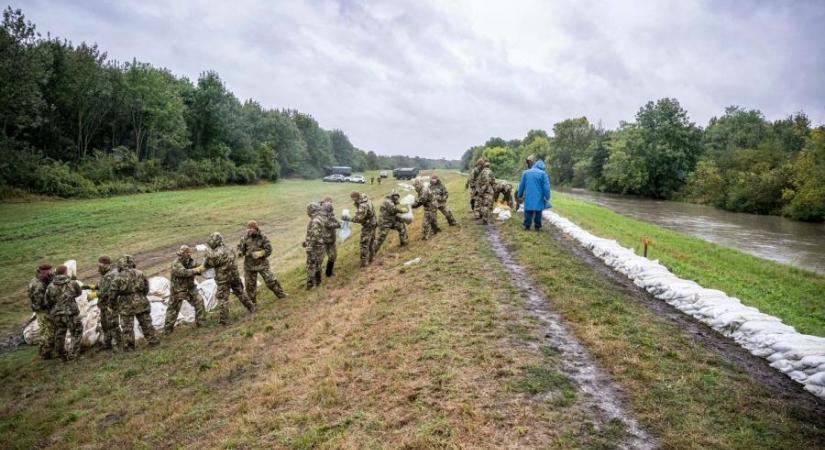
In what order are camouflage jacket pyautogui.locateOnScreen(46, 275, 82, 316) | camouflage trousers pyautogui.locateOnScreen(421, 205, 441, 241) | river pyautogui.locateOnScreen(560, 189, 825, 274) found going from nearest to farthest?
1. camouflage jacket pyautogui.locateOnScreen(46, 275, 82, 316)
2. camouflage trousers pyautogui.locateOnScreen(421, 205, 441, 241)
3. river pyautogui.locateOnScreen(560, 189, 825, 274)

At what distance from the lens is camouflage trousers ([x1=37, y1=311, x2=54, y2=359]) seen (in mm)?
10969

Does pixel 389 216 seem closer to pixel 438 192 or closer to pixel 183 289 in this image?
pixel 438 192

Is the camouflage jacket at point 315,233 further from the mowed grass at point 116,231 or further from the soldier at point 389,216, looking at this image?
the mowed grass at point 116,231

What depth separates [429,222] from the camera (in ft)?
56.2

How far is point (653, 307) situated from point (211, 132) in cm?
6950

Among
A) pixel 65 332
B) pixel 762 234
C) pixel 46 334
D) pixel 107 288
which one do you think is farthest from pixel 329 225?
pixel 762 234

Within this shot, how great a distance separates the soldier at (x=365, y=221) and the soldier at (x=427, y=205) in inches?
73.1

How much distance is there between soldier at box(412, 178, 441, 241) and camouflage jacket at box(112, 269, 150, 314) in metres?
8.55

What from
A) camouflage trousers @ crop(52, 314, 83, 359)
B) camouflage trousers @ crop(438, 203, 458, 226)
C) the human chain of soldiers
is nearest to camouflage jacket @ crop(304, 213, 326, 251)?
the human chain of soldiers

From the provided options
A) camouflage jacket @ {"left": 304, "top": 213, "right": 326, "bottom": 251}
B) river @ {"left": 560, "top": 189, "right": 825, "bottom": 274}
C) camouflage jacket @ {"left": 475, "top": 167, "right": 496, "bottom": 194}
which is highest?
camouflage jacket @ {"left": 475, "top": 167, "right": 496, "bottom": 194}

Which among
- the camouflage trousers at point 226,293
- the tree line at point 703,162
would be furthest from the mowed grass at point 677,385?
the tree line at point 703,162

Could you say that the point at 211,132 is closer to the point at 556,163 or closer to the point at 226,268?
the point at 226,268

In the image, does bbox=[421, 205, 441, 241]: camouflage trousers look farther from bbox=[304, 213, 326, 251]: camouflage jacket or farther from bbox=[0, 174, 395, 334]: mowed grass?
bbox=[0, 174, 395, 334]: mowed grass

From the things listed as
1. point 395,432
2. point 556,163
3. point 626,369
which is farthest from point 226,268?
point 556,163
